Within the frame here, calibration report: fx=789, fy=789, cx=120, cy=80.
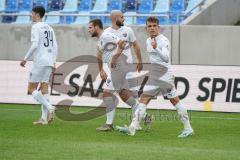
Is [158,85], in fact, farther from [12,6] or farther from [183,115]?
[12,6]

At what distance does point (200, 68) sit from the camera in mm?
19562

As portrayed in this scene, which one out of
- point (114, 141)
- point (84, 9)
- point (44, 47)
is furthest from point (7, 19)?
point (114, 141)

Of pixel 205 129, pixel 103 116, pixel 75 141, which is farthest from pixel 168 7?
pixel 75 141

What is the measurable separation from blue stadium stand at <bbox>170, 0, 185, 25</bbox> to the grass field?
804 centimetres

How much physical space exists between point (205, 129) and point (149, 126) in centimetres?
115

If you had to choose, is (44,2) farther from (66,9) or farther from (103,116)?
(103,116)

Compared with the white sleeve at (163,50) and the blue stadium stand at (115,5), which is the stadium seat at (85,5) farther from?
the white sleeve at (163,50)

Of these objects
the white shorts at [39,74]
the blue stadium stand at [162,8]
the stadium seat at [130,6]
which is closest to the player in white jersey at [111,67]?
the white shorts at [39,74]

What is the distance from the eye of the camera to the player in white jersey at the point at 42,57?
15.3m

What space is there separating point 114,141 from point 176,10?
13.5 m

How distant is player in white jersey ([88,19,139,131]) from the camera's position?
559 inches

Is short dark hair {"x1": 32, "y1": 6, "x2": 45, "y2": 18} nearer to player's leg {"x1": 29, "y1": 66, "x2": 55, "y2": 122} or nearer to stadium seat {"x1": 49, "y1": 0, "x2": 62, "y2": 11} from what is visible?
player's leg {"x1": 29, "y1": 66, "x2": 55, "y2": 122}

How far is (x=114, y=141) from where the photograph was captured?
1248cm

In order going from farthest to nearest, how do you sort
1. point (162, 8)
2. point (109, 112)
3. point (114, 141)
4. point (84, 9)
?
point (84, 9), point (162, 8), point (109, 112), point (114, 141)
